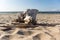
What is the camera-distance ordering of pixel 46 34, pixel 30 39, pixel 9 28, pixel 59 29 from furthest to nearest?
pixel 9 28 < pixel 59 29 < pixel 46 34 < pixel 30 39

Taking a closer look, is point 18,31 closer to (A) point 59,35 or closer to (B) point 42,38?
(B) point 42,38

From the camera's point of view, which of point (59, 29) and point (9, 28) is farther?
point (9, 28)

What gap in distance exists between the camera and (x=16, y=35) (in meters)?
3.63

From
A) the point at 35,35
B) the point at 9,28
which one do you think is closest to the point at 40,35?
the point at 35,35

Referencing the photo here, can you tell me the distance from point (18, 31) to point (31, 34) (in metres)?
0.31

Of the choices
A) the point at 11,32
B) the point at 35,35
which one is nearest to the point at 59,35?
the point at 35,35

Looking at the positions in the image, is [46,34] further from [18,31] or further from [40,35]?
[18,31]

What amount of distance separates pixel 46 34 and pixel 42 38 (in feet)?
0.57

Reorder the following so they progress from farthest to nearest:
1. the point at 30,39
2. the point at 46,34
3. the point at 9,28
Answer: the point at 9,28
the point at 46,34
the point at 30,39

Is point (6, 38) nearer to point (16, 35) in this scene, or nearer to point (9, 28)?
point (16, 35)

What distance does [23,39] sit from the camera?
11.3 ft

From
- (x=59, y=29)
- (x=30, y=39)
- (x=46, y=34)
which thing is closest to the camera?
(x=30, y=39)

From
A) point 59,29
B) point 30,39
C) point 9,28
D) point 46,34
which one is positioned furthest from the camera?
point 9,28

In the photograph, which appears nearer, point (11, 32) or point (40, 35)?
point (40, 35)
